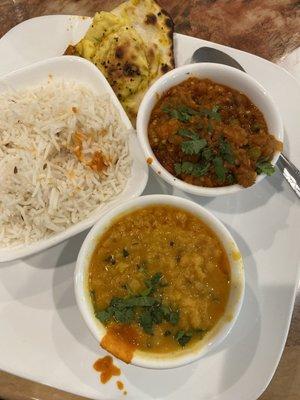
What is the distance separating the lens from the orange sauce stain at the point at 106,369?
2.06m

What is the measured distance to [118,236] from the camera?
1915 mm

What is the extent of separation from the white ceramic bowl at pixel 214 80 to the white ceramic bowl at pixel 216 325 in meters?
0.13

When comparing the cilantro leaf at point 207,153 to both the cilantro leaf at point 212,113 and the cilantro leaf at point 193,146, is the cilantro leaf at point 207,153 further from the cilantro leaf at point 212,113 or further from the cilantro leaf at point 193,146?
the cilantro leaf at point 212,113

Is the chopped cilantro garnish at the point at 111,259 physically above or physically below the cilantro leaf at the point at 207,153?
below

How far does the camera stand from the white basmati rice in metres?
2.05

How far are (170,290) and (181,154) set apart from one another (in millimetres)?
608

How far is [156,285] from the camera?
180 centimetres

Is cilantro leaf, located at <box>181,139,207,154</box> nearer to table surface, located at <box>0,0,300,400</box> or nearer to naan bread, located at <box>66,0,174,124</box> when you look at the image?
naan bread, located at <box>66,0,174,124</box>

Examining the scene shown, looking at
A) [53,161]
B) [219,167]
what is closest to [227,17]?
[219,167]

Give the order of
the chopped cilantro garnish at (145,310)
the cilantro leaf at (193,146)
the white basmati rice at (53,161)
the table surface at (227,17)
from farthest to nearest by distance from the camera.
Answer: the table surface at (227,17)
the white basmati rice at (53,161)
the cilantro leaf at (193,146)
the chopped cilantro garnish at (145,310)

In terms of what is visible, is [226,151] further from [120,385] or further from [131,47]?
[120,385]

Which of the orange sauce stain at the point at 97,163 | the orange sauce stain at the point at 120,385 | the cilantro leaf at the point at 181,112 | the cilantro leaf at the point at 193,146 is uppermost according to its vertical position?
the cilantro leaf at the point at 181,112

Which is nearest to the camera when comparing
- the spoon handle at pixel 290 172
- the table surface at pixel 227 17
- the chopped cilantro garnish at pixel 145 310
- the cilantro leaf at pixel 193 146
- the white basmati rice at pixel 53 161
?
the chopped cilantro garnish at pixel 145 310

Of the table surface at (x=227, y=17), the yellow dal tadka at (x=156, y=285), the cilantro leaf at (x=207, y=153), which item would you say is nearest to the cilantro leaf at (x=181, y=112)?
the cilantro leaf at (x=207, y=153)
